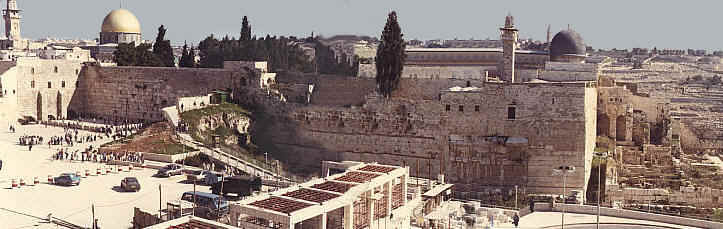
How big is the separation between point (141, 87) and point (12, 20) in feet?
80.5

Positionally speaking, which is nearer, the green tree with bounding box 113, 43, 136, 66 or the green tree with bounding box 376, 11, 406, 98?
the green tree with bounding box 376, 11, 406, 98

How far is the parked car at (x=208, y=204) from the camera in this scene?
18475 mm

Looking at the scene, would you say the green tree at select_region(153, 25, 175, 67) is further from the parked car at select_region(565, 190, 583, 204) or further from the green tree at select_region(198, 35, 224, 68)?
the parked car at select_region(565, 190, 583, 204)

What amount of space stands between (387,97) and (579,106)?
8.27 metres

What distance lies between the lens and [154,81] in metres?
38.2

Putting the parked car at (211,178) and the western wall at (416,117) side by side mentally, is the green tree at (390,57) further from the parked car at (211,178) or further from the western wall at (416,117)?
the parked car at (211,178)

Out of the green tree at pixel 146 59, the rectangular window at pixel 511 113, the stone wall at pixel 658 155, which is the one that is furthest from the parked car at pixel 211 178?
the green tree at pixel 146 59

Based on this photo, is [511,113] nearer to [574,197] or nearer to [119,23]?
[574,197]

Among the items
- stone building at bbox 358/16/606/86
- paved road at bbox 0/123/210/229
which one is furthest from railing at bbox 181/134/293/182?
stone building at bbox 358/16/606/86

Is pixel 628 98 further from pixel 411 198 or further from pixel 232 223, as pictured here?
pixel 232 223

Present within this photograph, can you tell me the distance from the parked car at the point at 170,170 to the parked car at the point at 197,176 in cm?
53

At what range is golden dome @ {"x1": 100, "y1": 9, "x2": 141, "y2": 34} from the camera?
56344 millimetres

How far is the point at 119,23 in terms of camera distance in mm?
56438

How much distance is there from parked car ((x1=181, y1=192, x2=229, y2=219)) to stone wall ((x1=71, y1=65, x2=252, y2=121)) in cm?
1602
